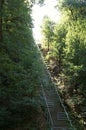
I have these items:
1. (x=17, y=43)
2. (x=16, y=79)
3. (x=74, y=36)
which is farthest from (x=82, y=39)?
(x=16, y=79)

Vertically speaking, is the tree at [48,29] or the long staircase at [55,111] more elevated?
the tree at [48,29]

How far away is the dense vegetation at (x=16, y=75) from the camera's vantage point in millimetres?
14156

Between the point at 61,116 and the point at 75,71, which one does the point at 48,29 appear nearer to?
the point at 75,71

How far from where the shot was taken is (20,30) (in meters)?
23.4

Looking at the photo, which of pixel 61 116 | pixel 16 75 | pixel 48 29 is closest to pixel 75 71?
pixel 61 116

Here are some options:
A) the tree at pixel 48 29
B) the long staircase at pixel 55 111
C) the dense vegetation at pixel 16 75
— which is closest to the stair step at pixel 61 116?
the long staircase at pixel 55 111

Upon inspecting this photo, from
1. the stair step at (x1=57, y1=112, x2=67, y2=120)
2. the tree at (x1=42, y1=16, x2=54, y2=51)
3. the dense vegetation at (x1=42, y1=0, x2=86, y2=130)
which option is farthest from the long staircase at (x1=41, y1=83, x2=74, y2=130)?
the tree at (x1=42, y1=16, x2=54, y2=51)

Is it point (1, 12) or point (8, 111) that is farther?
point (1, 12)

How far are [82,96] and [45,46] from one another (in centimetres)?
1827

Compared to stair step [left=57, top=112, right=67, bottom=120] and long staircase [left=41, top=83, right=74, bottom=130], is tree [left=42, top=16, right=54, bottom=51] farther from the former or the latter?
stair step [left=57, top=112, right=67, bottom=120]

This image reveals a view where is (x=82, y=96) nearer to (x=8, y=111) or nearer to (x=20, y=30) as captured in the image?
(x=20, y=30)

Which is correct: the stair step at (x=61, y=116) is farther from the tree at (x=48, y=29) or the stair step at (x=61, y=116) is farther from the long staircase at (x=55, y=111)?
the tree at (x=48, y=29)

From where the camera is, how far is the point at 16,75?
1579cm

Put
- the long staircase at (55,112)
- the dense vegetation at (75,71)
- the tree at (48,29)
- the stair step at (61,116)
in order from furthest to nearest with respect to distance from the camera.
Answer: the tree at (48,29) < the dense vegetation at (75,71) < the stair step at (61,116) < the long staircase at (55,112)
